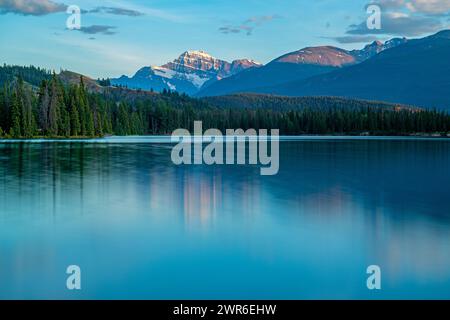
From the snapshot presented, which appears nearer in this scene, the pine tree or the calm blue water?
the calm blue water

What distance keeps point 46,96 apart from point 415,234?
152m

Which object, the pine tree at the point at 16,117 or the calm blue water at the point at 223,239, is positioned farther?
the pine tree at the point at 16,117

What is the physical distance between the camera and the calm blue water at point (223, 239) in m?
16.3

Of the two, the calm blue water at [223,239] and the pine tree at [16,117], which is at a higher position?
the pine tree at [16,117]

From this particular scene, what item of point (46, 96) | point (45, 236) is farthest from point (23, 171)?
point (46, 96)

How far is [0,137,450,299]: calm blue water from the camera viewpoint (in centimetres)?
1634

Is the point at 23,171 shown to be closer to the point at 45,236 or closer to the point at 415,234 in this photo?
the point at 45,236

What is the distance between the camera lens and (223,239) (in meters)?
22.6

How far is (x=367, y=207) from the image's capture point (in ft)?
102

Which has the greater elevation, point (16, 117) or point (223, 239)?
point (16, 117)

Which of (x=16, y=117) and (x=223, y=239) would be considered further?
(x=16, y=117)

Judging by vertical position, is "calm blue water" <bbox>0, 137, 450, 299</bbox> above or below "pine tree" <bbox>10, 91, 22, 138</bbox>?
below
